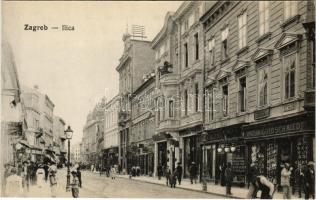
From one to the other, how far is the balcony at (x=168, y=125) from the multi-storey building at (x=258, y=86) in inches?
40.1

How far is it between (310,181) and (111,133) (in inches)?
314

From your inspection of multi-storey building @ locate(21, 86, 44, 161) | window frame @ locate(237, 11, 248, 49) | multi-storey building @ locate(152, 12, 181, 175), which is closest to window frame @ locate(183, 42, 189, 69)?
multi-storey building @ locate(152, 12, 181, 175)

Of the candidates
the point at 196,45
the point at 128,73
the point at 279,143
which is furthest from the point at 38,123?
the point at 279,143

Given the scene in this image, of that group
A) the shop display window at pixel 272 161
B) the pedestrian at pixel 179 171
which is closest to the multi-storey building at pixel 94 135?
the pedestrian at pixel 179 171

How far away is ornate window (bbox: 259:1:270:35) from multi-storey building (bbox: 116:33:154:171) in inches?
124

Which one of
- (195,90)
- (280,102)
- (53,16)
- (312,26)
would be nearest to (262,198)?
(280,102)

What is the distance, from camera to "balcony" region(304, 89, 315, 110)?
1281 centimetres

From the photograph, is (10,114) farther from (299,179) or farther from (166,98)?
(299,179)

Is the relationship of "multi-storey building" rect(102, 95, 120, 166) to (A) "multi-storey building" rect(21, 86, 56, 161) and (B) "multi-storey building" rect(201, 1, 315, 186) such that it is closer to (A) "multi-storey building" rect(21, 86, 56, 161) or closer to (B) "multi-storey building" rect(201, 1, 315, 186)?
(A) "multi-storey building" rect(21, 86, 56, 161)

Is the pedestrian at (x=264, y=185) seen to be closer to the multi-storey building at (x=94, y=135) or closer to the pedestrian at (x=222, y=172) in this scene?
the pedestrian at (x=222, y=172)

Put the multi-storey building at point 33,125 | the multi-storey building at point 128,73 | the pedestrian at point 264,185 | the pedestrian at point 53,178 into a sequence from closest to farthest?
1. the pedestrian at point 264,185
2. the pedestrian at point 53,178
3. the multi-storey building at point 33,125
4. the multi-storey building at point 128,73

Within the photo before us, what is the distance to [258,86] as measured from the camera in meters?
15.1

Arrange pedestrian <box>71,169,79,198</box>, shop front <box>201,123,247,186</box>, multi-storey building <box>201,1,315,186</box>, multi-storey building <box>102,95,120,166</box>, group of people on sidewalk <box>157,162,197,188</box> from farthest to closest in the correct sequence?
group of people on sidewalk <box>157,162,197,188</box> < shop front <box>201,123,247,186</box> < multi-storey building <box>102,95,120,166</box> < pedestrian <box>71,169,79,198</box> < multi-storey building <box>201,1,315,186</box>

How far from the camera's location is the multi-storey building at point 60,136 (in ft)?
50.2
